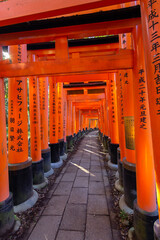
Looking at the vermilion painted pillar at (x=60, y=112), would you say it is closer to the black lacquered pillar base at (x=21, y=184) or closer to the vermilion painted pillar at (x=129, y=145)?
the black lacquered pillar base at (x=21, y=184)

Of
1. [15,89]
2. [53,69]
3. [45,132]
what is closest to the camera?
[53,69]

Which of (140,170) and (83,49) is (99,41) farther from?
(140,170)

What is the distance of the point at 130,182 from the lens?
2590 mm

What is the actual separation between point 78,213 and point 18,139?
1.98 metres

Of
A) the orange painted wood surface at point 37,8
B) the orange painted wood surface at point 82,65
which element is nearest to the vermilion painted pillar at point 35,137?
the orange painted wood surface at point 82,65

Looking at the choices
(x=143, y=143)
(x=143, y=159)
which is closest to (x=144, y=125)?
(x=143, y=143)

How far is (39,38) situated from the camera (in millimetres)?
2271

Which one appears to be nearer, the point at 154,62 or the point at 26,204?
the point at 154,62

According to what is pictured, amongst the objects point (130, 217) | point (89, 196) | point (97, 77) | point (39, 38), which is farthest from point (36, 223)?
point (97, 77)

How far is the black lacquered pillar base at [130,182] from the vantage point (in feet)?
8.35

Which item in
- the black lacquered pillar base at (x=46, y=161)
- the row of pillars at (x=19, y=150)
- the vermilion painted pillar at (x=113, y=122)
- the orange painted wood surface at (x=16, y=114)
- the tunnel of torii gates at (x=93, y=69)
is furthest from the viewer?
the vermilion painted pillar at (x=113, y=122)

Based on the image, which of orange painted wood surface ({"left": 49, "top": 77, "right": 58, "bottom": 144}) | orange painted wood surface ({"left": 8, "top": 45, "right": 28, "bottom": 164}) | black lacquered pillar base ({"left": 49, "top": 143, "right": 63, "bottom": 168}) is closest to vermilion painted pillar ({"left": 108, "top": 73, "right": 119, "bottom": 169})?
black lacquered pillar base ({"left": 49, "top": 143, "right": 63, "bottom": 168})

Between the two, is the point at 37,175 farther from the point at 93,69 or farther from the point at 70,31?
the point at 70,31

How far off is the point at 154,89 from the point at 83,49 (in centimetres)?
287
